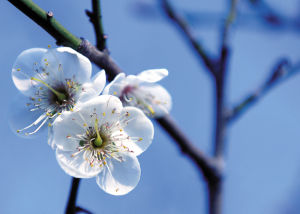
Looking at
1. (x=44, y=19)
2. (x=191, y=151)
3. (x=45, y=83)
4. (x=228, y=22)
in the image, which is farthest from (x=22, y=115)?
(x=228, y=22)

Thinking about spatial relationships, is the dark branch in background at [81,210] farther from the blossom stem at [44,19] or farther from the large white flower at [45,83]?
the blossom stem at [44,19]

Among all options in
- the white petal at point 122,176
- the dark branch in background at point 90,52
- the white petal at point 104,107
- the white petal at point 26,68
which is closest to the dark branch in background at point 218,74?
the dark branch in background at point 90,52

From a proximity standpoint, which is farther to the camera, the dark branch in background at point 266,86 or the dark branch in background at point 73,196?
the dark branch in background at point 266,86

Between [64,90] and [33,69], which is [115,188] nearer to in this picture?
[64,90]

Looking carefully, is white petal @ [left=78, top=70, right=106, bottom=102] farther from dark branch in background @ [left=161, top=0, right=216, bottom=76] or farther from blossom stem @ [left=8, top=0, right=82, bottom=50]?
dark branch in background @ [left=161, top=0, right=216, bottom=76]

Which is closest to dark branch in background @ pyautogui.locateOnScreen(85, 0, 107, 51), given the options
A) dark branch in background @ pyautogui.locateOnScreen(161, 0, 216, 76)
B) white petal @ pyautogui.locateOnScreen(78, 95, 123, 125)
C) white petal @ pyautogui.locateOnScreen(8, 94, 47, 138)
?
white petal @ pyautogui.locateOnScreen(78, 95, 123, 125)

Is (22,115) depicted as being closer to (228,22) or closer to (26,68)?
(26,68)
